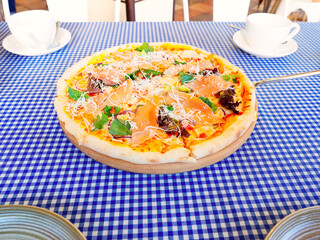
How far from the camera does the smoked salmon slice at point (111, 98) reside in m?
1.42

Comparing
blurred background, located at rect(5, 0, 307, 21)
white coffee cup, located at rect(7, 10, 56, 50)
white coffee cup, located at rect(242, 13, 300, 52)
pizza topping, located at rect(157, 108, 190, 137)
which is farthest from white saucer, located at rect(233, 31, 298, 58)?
blurred background, located at rect(5, 0, 307, 21)

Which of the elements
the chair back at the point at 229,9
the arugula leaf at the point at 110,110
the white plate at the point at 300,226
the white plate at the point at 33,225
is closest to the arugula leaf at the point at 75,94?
the arugula leaf at the point at 110,110

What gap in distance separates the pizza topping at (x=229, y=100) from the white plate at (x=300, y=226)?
0.63 m

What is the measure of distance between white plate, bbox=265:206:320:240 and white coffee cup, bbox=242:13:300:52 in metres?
1.40

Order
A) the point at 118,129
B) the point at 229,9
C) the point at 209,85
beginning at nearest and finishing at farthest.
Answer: the point at 118,129 → the point at 209,85 → the point at 229,9

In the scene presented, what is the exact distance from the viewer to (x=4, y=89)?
5.63 feet

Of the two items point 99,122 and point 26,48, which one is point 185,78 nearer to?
point 99,122

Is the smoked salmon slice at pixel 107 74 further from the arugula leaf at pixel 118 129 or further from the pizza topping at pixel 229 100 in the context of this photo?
the pizza topping at pixel 229 100

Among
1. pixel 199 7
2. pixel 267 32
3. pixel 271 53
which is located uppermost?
pixel 267 32

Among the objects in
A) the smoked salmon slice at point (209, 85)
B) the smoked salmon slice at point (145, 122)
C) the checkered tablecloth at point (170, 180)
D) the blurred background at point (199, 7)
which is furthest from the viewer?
A: the blurred background at point (199, 7)

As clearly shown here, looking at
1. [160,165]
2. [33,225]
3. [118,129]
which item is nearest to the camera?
[33,225]

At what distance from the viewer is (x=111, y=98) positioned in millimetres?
1494

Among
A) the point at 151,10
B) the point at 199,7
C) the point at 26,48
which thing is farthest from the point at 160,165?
the point at 199,7

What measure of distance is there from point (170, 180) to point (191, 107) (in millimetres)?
436
